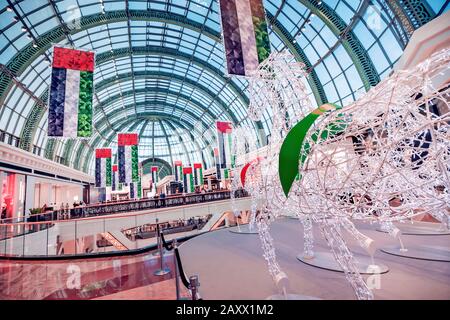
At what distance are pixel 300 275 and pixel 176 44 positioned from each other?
23.5 m

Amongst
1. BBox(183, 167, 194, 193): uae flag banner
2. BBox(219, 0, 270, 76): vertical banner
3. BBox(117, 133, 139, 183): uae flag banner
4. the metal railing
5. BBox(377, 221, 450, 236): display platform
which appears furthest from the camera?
BBox(183, 167, 194, 193): uae flag banner

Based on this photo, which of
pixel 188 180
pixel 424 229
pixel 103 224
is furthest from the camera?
pixel 188 180

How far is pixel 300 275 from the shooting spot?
3.54 metres

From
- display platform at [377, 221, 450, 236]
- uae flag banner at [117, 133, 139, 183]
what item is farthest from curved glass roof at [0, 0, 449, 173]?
display platform at [377, 221, 450, 236]

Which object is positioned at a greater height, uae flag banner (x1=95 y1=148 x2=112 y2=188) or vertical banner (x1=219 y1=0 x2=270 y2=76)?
vertical banner (x1=219 y1=0 x2=270 y2=76)

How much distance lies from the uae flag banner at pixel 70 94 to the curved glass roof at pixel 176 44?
24.3ft

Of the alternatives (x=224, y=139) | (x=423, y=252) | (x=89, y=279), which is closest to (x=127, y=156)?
(x=224, y=139)

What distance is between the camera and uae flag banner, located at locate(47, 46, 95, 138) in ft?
26.6

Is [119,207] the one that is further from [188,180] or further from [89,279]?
[89,279]

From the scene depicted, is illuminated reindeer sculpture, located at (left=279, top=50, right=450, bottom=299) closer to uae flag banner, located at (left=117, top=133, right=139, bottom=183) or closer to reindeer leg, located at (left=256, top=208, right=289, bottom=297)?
reindeer leg, located at (left=256, top=208, right=289, bottom=297)

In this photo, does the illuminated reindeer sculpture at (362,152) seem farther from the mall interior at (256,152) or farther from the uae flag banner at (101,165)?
the uae flag banner at (101,165)

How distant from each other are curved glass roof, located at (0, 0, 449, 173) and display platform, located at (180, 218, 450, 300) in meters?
8.19

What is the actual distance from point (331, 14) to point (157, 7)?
41.6ft
